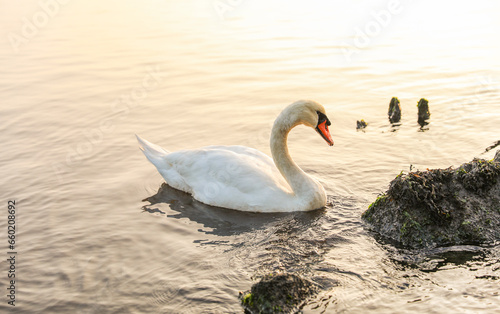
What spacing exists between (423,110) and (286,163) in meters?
4.12

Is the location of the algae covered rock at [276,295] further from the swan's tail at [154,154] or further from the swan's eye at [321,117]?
the swan's tail at [154,154]

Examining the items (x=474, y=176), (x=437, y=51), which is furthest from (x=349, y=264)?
(x=437, y=51)

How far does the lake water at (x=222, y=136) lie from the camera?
663cm

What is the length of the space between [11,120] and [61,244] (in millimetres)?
5699

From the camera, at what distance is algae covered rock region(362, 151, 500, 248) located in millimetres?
7020

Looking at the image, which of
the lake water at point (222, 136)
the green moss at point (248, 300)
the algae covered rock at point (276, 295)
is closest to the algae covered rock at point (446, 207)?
the lake water at point (222, 136)

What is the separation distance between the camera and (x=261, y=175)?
8.82 m

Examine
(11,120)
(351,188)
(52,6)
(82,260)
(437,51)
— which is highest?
(52,6)

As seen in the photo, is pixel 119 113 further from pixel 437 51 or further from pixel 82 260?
pixel 437 51

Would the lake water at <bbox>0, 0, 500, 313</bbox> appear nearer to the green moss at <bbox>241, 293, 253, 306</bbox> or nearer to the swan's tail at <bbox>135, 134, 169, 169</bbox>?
the green moss at <bbox>241, 293, 253, 306</bbox>

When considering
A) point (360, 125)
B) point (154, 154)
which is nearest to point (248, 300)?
point (154, 154)

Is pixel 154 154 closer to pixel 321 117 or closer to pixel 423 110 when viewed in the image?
pixel 321 117

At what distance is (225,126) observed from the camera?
12266 mm

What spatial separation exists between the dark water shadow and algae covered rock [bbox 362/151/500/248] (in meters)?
1.37
